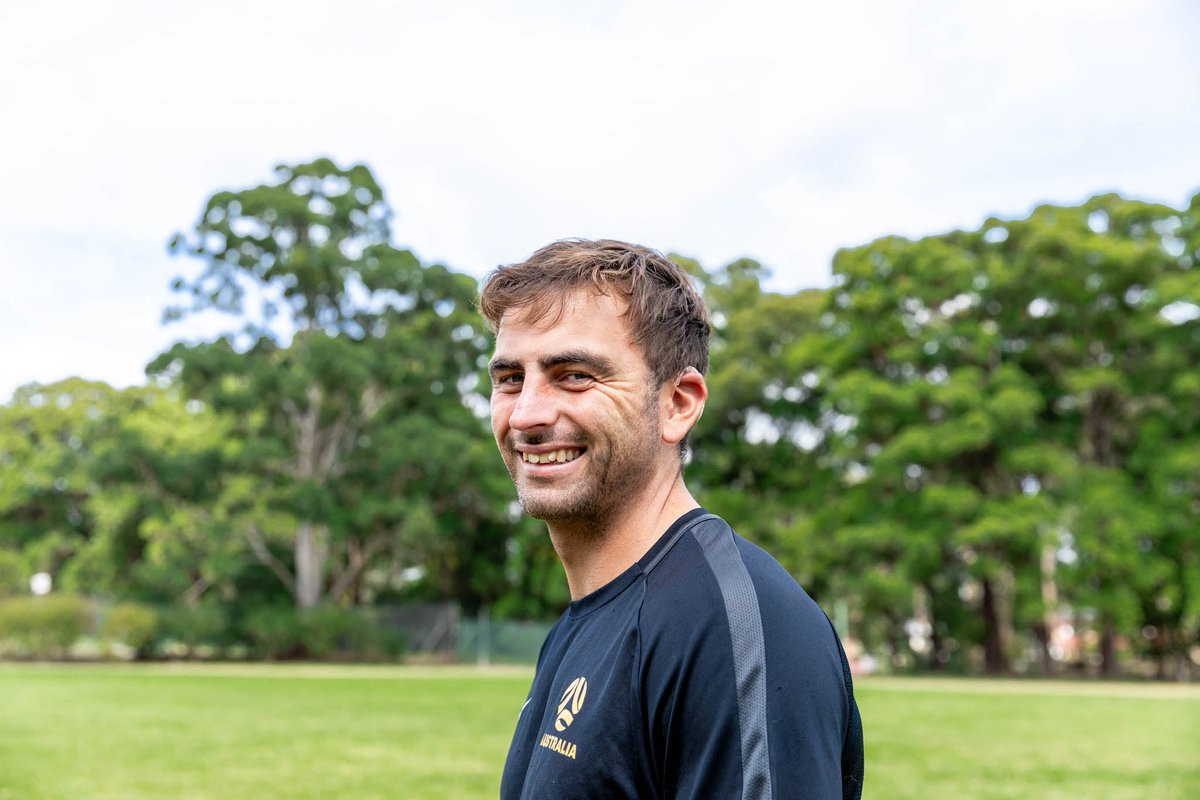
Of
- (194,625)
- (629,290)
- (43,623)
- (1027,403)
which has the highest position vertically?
(1027,403)

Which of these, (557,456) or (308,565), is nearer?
(557,456)

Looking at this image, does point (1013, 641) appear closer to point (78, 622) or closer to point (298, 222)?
point (298, 222)

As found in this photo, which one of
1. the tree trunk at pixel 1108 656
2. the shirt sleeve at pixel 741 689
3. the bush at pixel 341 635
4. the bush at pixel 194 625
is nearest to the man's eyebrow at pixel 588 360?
the shirt sleeve at pixel 741 689

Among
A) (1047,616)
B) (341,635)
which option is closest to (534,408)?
(1047,616)

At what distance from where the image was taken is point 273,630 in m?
37.2

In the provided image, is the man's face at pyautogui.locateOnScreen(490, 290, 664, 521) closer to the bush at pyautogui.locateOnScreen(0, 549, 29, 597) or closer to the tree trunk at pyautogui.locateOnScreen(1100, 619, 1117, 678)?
the tree trunk at pyautogui.locateOnScreen(1100, 619, 1117, 678)

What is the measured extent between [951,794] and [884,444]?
2787 cm

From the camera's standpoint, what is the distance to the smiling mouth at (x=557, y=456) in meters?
2.01

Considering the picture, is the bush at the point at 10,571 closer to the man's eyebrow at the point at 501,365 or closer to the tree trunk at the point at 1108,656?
the tree trunk at the point at 1108,656

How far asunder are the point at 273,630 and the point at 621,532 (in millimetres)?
37207

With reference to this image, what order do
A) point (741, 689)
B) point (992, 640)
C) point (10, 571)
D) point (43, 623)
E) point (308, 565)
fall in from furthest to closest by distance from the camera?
point (10, 571) < point (308, 565) < point (43, 623) < point (992, 640) < point (741, 689)

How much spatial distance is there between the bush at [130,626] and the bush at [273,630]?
2.80 meters

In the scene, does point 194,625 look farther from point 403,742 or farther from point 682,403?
point 682,403

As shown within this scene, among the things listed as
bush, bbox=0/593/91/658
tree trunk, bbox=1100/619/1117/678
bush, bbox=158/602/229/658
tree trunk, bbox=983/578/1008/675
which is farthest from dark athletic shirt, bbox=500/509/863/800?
bush, bbox=0/593/91/658
